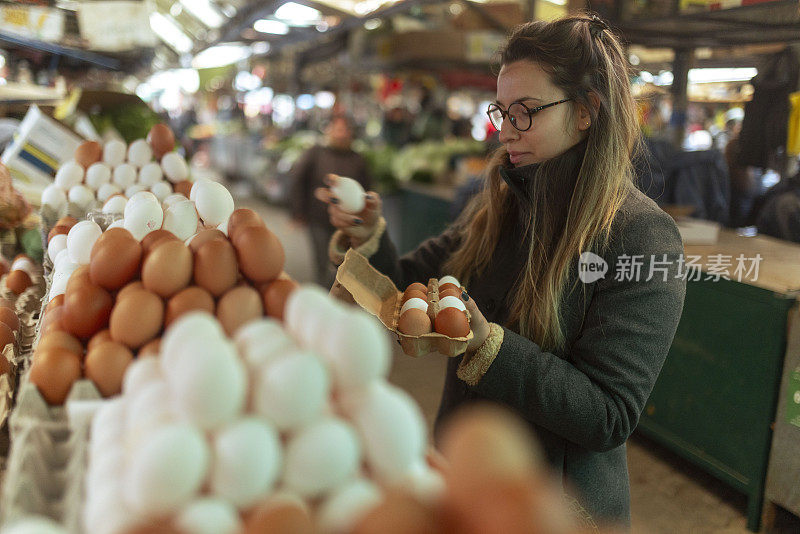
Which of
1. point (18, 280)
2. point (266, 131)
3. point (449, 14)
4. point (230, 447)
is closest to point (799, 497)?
point (230, 447)

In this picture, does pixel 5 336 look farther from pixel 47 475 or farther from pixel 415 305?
pixel 415 305

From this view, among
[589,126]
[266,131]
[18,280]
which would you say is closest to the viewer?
[589,126]

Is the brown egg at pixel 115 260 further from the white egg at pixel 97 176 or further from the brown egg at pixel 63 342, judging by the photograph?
the white egg at pixel 97 176

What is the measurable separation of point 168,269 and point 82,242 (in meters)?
0.46

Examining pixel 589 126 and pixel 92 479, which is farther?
pixel 589 126

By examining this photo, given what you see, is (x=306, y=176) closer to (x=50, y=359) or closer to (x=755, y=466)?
(x=755, y=466)

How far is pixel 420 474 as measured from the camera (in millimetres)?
728

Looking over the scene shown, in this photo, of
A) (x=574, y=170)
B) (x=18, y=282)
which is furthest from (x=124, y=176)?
(x=574, y=170)

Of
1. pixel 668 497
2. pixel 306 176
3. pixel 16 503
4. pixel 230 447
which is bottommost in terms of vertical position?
pixel 668 497

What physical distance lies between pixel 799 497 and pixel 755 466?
0.21 meters

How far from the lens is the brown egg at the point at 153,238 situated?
1.07 metres

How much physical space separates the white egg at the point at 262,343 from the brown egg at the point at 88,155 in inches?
65.9

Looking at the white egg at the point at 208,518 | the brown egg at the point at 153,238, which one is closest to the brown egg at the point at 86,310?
the brown egg at the point at 153,238

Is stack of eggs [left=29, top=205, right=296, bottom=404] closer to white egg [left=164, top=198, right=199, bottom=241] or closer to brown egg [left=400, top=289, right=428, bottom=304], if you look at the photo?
white egg [left=164, top=198, right=199, bottom=241]
